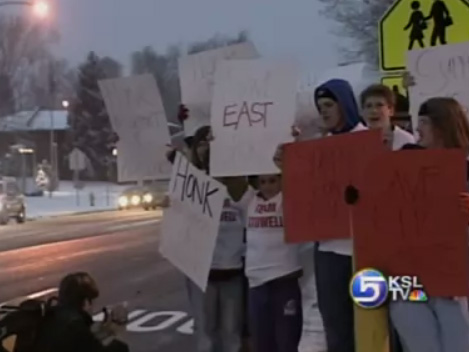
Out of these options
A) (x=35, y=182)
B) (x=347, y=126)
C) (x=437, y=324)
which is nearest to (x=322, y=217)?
(x=347, y=126)

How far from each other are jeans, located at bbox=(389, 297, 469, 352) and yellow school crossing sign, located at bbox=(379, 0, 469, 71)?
3.23 metres

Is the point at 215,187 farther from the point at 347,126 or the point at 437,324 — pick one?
the point at 437,324

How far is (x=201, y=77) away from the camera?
6.13m

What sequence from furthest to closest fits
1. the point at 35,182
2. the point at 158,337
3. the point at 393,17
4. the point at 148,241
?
the point at 35,182, the point at 148,241, the point at 158,337, the point at 393,17

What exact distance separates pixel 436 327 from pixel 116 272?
1216 cm

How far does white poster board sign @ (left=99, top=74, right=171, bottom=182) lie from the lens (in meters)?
6.36

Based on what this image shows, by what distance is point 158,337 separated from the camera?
9328 millimetres

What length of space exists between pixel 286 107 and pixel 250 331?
1419 mm

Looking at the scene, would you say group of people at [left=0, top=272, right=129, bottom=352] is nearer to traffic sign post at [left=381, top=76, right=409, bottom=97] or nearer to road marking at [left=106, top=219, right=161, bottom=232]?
traffic sign post at [left=381, top=76, right=409, bottom=97]

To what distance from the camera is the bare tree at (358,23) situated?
1235 inches

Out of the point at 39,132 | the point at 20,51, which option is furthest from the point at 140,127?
the point at 39,132

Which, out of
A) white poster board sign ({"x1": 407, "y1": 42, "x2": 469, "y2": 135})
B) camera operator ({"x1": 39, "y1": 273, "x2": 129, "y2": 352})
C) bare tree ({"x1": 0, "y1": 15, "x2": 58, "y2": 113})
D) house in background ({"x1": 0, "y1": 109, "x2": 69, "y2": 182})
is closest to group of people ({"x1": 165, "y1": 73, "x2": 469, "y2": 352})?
white poster board sign ({"x1": 407, "y1": 42, "x2": 469, "y2": 135})

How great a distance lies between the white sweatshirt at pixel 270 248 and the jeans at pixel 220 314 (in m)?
0.45

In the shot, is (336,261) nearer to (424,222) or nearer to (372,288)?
(424,222)
